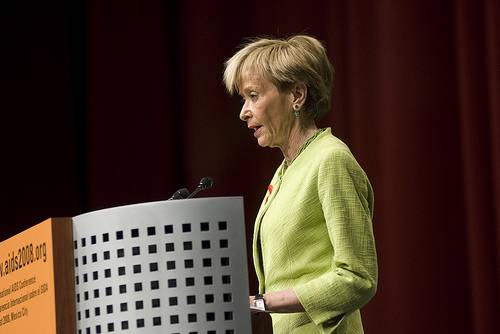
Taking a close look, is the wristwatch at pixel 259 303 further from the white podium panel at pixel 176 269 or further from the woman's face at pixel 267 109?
the woman's face at pixel 267 109

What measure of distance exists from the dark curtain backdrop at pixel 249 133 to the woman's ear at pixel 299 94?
1.02m

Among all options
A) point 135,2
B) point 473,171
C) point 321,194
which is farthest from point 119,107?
point 321,194

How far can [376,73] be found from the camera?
11.2ft

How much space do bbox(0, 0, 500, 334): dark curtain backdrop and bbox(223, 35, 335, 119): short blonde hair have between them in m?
0.99

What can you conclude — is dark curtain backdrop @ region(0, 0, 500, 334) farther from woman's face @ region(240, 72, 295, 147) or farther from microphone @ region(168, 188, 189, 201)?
microphone @ region(168, 188, 189, 201)

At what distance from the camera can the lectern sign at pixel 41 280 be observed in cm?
173

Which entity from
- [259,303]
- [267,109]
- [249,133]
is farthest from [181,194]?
[249,133]

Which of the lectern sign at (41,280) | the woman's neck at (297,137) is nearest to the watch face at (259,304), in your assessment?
the lectern sign at (41,280)

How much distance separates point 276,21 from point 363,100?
567 mm

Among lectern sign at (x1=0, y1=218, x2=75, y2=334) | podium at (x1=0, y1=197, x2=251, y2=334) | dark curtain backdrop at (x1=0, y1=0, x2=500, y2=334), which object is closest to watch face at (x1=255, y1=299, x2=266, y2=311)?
podium at (x1=0, y1=197, x2=251, y2=334)

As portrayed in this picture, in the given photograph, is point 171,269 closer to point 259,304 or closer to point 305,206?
point 259,304

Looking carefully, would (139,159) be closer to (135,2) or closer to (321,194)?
(135,2)

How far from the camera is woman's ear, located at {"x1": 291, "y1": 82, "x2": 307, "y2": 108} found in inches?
85.3

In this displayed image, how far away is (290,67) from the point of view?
7.05 ft
